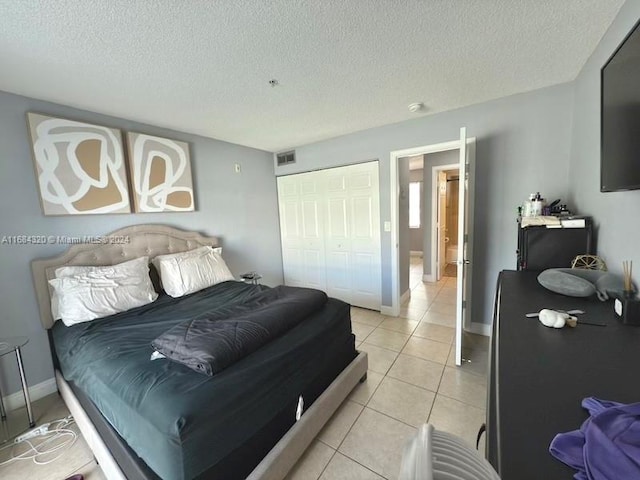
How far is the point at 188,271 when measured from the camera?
8.75ft

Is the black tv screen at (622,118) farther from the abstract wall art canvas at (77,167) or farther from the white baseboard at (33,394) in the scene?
the white baseboard at (33,394)

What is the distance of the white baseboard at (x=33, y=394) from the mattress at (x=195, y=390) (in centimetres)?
49

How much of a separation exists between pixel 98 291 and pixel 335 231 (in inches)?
106

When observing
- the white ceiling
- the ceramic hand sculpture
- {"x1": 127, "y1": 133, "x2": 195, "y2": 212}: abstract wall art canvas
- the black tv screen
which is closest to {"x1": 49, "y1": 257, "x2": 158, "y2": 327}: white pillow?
{"x1": 127, "y1": 133, "x2": 195, "y2": 212}: abstract wall art canvas

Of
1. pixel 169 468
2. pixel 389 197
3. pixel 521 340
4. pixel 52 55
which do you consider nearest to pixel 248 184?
pixel 389 197

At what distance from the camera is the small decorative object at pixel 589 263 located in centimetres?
157

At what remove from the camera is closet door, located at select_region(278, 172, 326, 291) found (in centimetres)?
395

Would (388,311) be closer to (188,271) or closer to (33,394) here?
(188,271)

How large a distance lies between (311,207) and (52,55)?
2.89 metres

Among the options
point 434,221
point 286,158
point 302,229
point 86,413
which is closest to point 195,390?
point 86,413

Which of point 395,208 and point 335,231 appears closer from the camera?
point 395,208

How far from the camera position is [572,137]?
2279mm

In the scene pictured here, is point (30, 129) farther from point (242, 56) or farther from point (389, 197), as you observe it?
point (389, 197)

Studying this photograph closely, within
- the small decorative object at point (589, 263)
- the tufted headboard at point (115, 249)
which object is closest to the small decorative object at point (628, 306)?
the small decorative object at point (589, 263)
